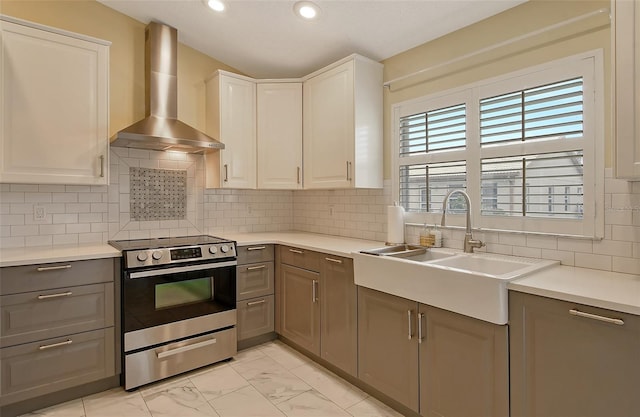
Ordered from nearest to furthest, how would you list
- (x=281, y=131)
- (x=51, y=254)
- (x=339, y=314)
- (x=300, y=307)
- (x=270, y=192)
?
(x=51, y=254)
(x=339, y=314)
(x=300, y=307)
(x=281, y=131)
(x=270, y=192)

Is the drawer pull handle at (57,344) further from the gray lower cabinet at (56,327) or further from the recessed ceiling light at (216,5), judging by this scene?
the recessed ceiling light at (216,5)

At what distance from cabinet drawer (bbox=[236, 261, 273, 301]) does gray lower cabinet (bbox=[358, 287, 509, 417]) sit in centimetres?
106

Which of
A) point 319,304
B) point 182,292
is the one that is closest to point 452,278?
point 319,304

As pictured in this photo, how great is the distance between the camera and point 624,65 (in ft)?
5.05

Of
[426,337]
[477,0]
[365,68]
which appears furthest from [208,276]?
[477,0]

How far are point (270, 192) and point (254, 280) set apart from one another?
1207 millimetres

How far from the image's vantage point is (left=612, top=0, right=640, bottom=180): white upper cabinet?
4.95ft

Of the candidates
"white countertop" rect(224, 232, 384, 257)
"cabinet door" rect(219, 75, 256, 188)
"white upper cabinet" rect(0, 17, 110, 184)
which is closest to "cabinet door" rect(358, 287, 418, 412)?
"white countertop" rect(224, 232, 384, 257)

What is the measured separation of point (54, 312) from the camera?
2.24 meters

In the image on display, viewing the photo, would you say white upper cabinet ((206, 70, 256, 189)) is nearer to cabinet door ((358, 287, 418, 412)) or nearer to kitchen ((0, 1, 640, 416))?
kitchen ((0, 1, 640, 416))

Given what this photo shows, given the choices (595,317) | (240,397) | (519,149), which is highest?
(519,149)

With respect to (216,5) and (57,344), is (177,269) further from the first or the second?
(216,5)

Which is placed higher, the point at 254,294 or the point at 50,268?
the point at 50,268

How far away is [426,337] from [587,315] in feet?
2.61
